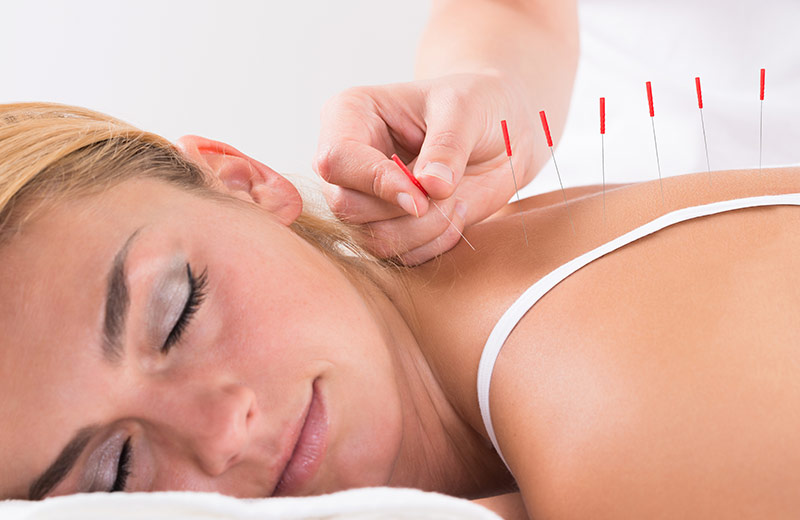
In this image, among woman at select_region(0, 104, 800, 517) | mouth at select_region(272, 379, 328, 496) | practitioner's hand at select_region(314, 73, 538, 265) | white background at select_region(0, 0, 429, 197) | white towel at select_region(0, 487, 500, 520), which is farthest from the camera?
white background at select_region(0, 0, 429, 197)

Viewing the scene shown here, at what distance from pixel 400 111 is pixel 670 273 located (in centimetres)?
61

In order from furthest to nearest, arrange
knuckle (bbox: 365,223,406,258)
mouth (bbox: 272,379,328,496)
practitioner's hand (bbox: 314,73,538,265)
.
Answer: knuckle (bbox: 365,223,406,258) < practitioner's hand (bbox: 314,73,538,265) < mouth (bbox: 272,379,328,496)

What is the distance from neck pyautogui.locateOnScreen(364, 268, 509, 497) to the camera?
51.8 inches

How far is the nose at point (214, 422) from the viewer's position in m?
1.00

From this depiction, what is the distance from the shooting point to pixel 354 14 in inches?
107

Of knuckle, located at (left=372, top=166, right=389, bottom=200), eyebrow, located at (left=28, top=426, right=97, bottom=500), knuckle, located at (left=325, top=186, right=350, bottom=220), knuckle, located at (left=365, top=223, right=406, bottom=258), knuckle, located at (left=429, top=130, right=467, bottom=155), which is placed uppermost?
knuckle, located at (left=429, top=130, right=467, bottom=155)

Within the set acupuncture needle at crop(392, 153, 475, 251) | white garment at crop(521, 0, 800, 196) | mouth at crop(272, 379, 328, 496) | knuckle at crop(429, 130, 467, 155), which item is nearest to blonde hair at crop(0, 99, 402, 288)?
acupuncture needle at crop(392, 153, 475, 251)

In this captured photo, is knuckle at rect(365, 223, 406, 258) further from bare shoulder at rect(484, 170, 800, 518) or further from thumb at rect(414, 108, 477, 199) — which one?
bare shoulder at rect(484, 170, 800, 518)

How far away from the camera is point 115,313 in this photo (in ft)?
3.34

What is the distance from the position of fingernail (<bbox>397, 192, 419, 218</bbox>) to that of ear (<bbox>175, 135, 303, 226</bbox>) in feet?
0.71

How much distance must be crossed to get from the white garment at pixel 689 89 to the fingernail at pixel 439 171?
Result: 77 cm

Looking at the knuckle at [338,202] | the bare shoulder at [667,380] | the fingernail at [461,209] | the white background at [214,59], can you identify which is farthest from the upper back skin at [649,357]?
the white background at [214,59]

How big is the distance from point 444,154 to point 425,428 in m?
0.46

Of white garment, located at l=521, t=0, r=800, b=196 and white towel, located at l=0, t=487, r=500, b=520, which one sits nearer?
white towel, located at l=0, t=487, r=500, b=520
